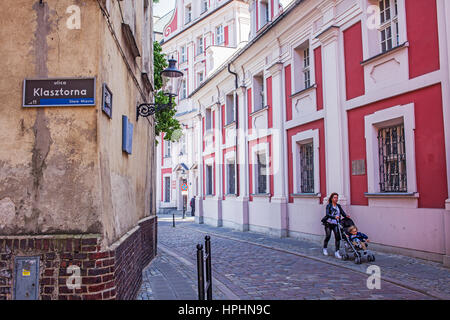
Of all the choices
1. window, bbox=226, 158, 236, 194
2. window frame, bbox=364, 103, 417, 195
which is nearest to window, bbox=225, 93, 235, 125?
window, bbox=226, 158, 236, 194

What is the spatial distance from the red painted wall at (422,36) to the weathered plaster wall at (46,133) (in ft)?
24.3

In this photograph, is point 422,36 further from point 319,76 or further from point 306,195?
point 306,195

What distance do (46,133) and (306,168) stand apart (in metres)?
Result: 10.9

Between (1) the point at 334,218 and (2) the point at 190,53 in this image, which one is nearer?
(1) the point at 334,218

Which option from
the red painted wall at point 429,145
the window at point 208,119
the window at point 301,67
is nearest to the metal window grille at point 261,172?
the window at point 301,67

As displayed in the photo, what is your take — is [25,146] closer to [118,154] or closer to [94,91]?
[94,91]

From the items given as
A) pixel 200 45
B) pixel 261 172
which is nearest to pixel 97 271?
pixel 261 172

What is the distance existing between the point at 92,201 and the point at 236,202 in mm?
15228

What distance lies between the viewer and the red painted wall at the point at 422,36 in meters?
8.86

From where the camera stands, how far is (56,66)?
13.8ft

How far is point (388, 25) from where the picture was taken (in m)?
10.5

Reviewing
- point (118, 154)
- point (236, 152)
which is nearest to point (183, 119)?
point (236, 152)

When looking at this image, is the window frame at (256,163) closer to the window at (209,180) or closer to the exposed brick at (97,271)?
the window at (209,180)

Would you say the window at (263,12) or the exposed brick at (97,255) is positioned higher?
the window at (263,12)
